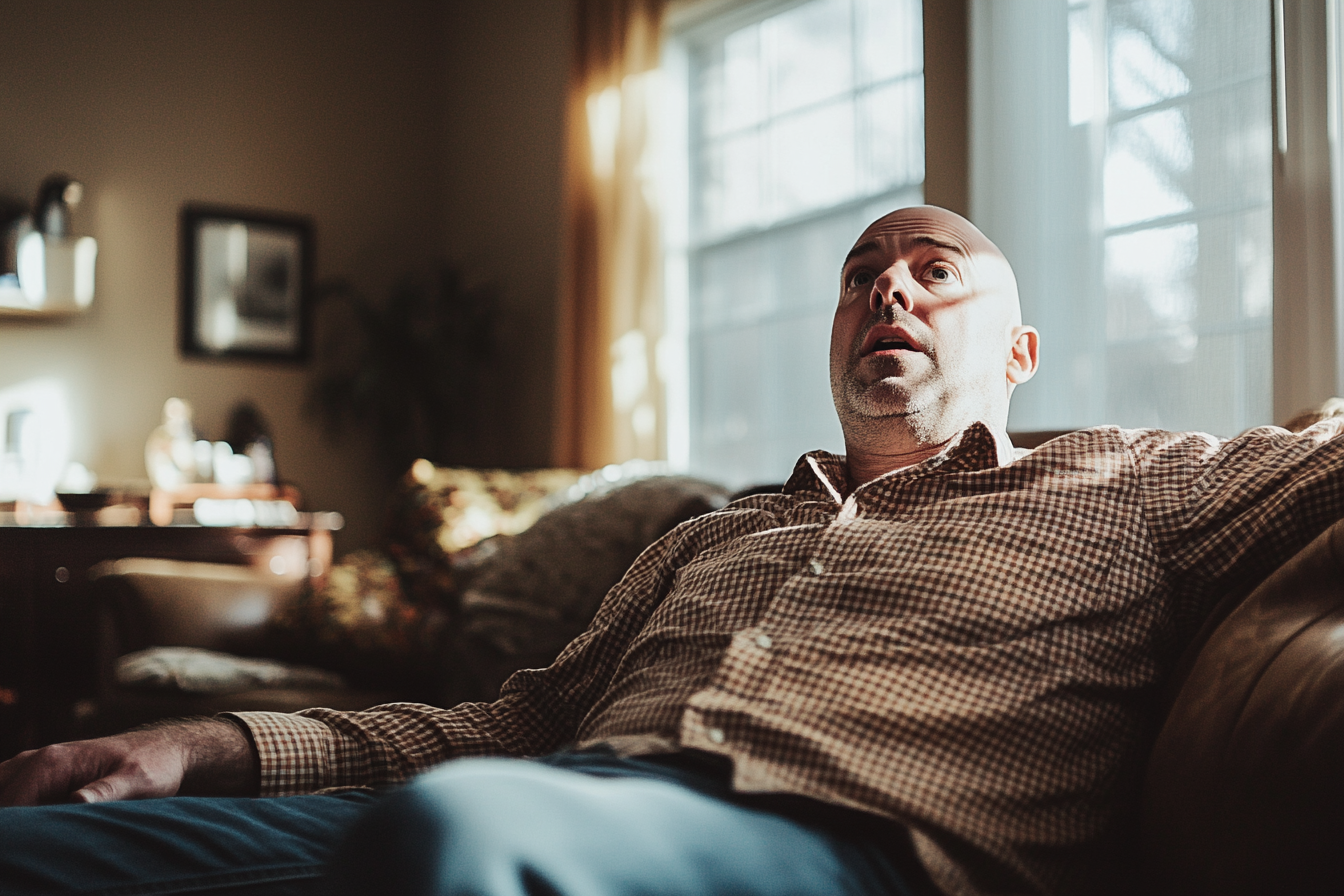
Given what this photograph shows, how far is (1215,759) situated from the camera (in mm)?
870

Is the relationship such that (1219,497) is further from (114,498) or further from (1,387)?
(1,387)

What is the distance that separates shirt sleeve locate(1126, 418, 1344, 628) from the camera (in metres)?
1.01

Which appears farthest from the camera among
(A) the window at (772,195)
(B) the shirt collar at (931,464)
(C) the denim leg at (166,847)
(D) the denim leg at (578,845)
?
(A) the window at (772,195)

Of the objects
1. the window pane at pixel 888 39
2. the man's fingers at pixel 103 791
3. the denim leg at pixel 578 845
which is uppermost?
the window pane at pixel 888 39

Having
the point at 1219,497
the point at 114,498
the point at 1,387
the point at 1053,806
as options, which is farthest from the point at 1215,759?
the point at 1,387

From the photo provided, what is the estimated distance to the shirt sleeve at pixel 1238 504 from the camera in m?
1.01

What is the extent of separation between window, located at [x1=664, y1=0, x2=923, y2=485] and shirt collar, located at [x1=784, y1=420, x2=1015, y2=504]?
1613 mm

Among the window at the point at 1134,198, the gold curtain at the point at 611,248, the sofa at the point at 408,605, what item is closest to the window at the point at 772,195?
the gold curtain at the point at 611,248

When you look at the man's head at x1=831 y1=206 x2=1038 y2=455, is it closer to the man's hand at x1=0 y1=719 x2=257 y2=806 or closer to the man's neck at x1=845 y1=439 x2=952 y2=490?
the man's neck at x1=845 y1=439 x2=952 y2=490

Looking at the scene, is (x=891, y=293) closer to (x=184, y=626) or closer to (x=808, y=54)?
(x=184, y=626)

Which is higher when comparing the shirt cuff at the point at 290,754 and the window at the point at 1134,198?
the window at the point at 1134,198

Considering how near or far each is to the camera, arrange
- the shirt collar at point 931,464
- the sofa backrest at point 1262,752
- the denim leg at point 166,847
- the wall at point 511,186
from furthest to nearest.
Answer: the wall at point 511,186, the shirt collar at point 931,464, the denim leg at point 166,847, the sofa backrest at point 1262,752

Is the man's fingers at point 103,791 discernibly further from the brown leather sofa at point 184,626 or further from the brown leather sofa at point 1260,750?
the brown leather sofa at point 184,626

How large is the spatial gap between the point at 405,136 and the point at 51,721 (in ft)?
9.51
